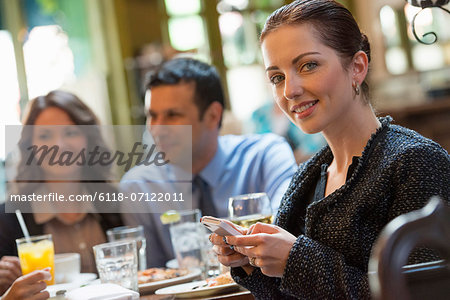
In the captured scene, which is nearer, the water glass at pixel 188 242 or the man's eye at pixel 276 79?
Result: the man's eye at pixel 276 79

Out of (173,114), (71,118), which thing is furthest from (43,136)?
(173,114)

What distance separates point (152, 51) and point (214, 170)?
3.98 meters

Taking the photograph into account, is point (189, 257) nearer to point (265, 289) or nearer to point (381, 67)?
point (265, 289)

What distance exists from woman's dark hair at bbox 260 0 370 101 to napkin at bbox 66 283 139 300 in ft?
2.07

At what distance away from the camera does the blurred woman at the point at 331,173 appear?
1.08 meters

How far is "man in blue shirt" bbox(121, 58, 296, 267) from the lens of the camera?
Result: 84.0 inches

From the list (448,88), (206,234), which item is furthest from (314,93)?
(448,88)

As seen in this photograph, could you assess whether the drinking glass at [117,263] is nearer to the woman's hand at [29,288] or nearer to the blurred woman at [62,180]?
the woman's hand at [29,288]

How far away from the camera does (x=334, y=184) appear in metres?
1.30

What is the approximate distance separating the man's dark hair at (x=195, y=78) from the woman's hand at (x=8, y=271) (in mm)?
928

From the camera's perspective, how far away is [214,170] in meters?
2.27

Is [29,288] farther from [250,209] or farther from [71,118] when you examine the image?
A: [71,118]

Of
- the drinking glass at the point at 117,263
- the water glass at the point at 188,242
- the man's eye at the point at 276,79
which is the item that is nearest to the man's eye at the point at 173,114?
the water glass at the point at 188,242

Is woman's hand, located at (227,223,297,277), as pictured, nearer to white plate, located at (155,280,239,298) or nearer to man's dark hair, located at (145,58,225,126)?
white plate, located at (155,280,239,298)
